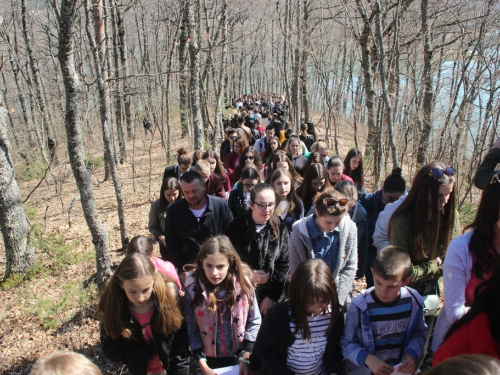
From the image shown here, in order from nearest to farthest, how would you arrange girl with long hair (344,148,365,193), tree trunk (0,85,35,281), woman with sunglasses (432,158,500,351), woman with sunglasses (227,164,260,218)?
woman with sunglasses (432,158,500,351) < woman with sunglasses (227,164,260,218) < girl with long hair (344,148,365,193) < tree trunk (0,85,35,281)

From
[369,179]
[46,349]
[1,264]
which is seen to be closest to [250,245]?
[46,349]

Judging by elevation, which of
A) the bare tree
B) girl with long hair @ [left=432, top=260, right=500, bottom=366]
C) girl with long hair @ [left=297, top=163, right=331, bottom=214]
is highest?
girl with long hair @ [left=432, top=260, right=500, bottom=366]

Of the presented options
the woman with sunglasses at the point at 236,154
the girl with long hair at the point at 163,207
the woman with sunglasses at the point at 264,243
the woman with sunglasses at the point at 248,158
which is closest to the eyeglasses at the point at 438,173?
the woman with sunglasses at the point at 264,243

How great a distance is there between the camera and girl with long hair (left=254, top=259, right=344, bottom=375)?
87.2 inches

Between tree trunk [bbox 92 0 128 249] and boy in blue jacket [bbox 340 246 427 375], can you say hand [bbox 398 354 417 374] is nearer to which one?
boy in blue jacket [bbox 340 246 427 375]

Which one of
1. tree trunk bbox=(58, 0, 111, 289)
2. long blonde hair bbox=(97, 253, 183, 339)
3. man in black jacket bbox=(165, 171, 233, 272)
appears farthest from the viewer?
tree trunk bbox=(58, 0, 111, 289)

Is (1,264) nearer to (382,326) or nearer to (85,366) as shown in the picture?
(85,366)

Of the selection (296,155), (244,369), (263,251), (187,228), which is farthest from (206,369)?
(296,155)

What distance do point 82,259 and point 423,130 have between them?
320 inches

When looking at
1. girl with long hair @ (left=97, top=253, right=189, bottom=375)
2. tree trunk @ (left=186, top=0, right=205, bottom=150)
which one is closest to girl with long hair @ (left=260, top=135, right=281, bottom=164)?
tree trunk @ (left=186, top=0, right=205, bottom=150)

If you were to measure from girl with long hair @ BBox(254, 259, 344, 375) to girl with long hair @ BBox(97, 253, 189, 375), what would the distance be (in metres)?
0.70

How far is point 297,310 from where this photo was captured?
2.24 m

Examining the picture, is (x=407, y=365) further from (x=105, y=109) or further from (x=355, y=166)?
(x=105, y=109)

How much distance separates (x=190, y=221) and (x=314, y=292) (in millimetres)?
1781
